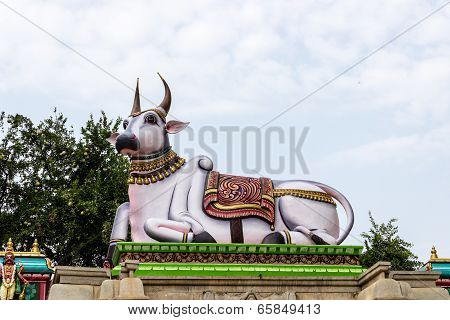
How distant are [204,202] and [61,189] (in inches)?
587

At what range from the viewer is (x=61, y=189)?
3241 centimetres

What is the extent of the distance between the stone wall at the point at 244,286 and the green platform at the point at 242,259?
20.0 inches

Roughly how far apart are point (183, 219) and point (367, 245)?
14.0 m

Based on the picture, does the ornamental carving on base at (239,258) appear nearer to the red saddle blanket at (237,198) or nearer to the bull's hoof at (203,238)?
the bull's hoof at (203,238)

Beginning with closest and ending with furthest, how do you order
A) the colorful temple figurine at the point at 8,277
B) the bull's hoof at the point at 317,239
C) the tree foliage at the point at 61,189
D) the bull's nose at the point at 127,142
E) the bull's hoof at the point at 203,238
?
the bull's hoof at the point at 203,238 < the bull's hoof at the point at 317,239 < the colorful temple figurine at the point at 8,277 < the bull's nose at the point at 127,142 < the tree foliage at the point at 61,189

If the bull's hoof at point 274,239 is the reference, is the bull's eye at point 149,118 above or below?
above

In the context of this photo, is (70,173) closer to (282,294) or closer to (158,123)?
(158,123)

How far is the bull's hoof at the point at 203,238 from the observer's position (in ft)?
59.0

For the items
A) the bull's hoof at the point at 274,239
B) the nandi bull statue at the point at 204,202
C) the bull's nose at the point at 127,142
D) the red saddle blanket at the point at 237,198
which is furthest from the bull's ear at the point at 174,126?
the bull's hoof at the point at 274,239

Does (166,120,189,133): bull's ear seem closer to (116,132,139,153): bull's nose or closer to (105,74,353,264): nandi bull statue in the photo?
(105,74,353,264): nandi bull statue

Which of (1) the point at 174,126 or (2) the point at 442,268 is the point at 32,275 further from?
(2) the point at 442,268

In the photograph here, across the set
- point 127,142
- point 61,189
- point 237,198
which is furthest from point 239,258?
point 61,189

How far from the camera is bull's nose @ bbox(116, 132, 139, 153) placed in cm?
1888

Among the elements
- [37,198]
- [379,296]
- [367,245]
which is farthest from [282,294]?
[37,198]
